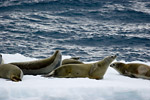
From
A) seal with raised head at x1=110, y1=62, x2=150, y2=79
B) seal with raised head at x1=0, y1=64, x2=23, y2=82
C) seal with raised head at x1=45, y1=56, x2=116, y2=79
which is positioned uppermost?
seal with raised head at x1=0, y1=64, x2=23, y2=82

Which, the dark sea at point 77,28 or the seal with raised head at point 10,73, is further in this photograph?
the dark sea at point 77,28

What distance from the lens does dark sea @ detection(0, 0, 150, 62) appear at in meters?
17.1

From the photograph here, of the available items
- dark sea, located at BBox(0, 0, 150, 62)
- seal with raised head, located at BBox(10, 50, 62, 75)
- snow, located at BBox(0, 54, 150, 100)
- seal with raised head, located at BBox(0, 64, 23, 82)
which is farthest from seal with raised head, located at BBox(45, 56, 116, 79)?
dark sea, located at BBox(0, 0, 150, 62)

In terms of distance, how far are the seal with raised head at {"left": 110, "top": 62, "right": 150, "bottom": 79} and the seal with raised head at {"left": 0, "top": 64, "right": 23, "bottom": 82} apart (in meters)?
2.60

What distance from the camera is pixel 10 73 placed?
249 inches

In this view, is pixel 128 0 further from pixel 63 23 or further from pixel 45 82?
pixel 45 82

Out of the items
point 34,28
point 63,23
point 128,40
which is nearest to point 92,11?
point 63,23

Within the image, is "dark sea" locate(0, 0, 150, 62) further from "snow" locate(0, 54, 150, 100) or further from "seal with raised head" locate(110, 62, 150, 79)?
"snow" locate(0, 54, 150, 100)

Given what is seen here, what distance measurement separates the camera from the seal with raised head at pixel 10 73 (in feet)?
20.4

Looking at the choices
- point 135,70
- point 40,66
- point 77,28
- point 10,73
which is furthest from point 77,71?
point 77,28

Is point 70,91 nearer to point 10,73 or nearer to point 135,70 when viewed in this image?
point 10,73

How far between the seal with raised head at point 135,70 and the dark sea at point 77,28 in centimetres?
746

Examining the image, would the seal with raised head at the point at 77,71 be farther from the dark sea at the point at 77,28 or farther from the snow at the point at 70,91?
the dark sea at the point at 77,28

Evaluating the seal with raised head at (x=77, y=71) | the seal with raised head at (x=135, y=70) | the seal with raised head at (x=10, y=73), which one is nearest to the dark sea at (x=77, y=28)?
the seal with raised head at (x=135, y=70)
